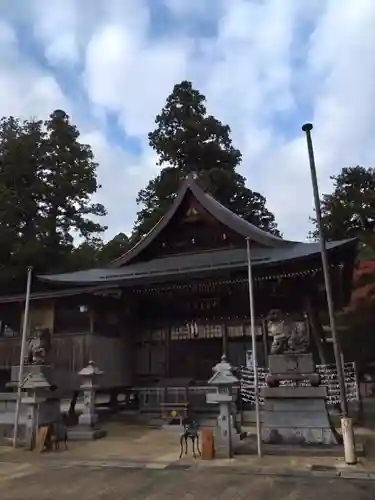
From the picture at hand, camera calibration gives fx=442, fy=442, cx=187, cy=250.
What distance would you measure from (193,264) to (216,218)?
2295mm

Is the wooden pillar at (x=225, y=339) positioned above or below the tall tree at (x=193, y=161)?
below

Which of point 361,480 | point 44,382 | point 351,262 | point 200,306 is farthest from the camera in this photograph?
point 200,306

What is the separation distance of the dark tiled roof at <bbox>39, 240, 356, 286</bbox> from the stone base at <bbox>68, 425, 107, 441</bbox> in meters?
4.96

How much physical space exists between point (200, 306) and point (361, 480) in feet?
34.7

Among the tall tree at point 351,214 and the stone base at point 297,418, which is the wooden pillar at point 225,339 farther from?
the tall tree at point 351,214

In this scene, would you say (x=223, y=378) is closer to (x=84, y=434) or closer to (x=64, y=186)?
(x=84, y=434)

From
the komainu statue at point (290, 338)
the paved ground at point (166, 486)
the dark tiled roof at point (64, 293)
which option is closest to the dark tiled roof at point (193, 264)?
the dark tiled roof at point (64, 293)

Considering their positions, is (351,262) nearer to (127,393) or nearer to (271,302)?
(271,302)

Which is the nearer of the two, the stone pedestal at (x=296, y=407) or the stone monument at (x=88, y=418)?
the stone pedestal at (x=296, y=407)

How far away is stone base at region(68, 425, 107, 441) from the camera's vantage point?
41.2ft

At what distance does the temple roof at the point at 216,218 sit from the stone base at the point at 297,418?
768 centimetres

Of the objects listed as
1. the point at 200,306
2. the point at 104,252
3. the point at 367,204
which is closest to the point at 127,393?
the point at 200,306

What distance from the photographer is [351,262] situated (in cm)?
1542

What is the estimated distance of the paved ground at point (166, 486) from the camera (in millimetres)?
6574
